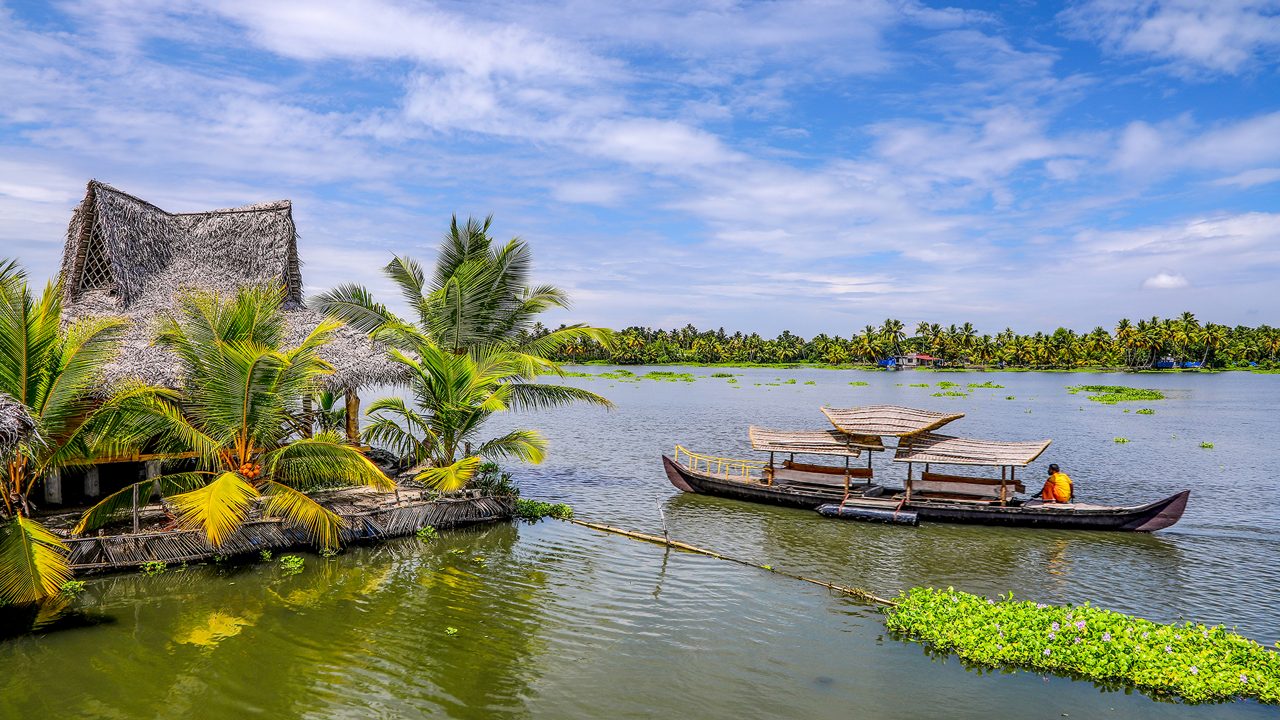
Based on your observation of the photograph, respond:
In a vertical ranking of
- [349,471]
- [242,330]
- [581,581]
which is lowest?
[581,581]

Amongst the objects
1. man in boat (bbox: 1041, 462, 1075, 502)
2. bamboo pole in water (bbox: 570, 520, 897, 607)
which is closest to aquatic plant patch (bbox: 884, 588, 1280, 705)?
bamboo pole in water (bbox: 570, 520, 897, 607)

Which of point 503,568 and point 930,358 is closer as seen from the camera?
point 503,568

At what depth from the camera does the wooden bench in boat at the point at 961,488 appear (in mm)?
19266

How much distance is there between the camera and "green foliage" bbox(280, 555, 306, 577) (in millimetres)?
13453

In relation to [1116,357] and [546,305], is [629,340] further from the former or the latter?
[546,305]

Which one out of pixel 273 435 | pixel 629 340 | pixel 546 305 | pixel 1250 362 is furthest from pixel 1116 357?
pixel 273 435

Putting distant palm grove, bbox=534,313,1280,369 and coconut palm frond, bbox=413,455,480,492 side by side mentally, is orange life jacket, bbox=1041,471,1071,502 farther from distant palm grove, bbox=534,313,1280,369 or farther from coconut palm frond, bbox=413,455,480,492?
distant palm grove, bbox=534,313,1280,369

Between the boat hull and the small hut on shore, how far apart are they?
940cm

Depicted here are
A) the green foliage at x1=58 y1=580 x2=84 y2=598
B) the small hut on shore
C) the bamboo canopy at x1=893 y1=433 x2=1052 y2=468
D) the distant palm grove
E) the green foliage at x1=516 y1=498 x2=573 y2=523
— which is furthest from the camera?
the distant palm grove

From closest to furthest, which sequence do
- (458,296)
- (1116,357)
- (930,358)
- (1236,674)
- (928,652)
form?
(1236,674)
(928,652)
(458,296)
(1116,357)
(930,358)

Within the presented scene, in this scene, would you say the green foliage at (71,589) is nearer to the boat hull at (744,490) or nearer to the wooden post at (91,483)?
the wooden post at (91,483)

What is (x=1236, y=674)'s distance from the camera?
930 cm

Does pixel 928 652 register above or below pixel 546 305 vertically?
below

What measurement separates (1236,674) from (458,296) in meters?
16.1
